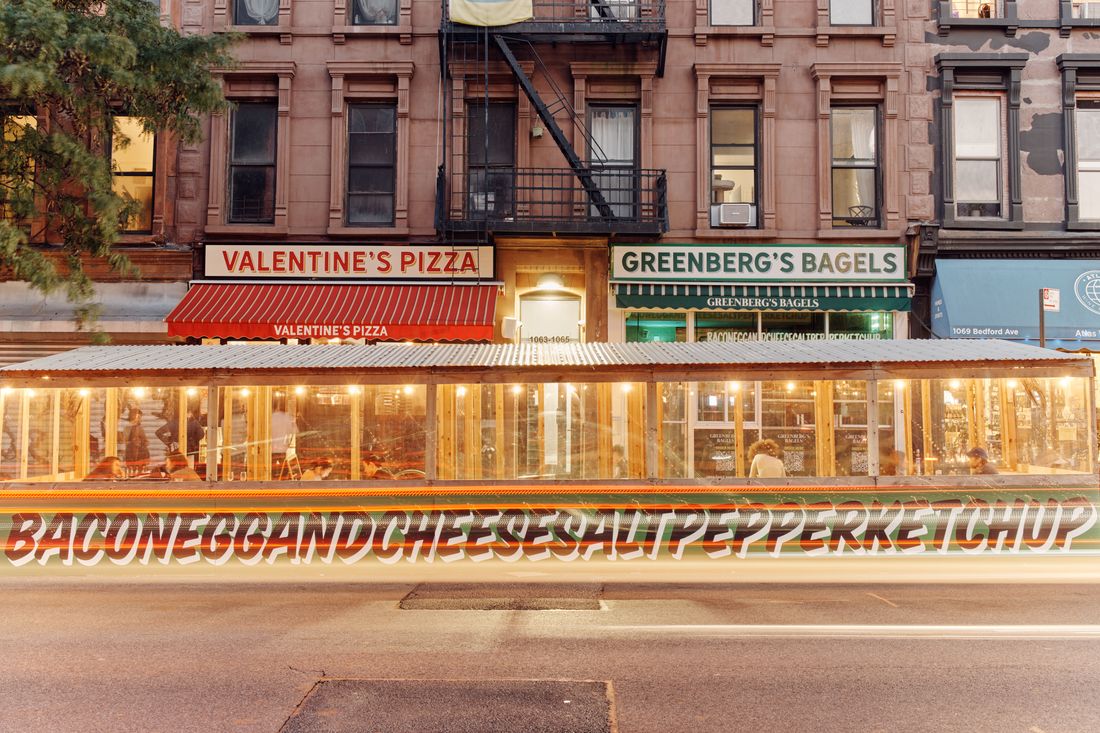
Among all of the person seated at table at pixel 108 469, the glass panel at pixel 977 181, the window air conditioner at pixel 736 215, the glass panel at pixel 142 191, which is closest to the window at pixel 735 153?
the window air conditioner at pixel 736 215

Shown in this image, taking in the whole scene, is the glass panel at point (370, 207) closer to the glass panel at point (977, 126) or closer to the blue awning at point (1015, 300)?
the blue awning at point (1015, 300)

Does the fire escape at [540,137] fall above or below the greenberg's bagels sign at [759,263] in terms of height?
above

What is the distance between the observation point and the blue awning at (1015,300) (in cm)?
1500

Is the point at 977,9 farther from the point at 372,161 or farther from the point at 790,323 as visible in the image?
the point at 372,161

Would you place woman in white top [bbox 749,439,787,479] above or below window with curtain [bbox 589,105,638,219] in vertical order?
below

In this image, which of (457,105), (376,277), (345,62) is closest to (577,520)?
(376,277)

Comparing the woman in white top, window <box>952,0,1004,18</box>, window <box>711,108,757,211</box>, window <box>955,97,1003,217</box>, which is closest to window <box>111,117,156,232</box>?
window <box>711,108,757,211</box>

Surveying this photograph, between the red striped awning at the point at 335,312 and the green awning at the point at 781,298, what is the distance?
10.6 feet

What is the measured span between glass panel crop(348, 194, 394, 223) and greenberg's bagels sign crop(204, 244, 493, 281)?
79 centimetres

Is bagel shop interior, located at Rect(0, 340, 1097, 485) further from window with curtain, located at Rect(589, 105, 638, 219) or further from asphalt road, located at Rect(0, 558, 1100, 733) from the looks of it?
window with curtain, located at Rect(589, 105, 638, 219)

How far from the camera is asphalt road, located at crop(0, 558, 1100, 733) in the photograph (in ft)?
16.4

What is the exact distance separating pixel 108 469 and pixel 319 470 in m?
2.83

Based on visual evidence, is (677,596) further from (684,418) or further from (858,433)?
(858,433)

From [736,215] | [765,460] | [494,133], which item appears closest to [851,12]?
[736,215]
